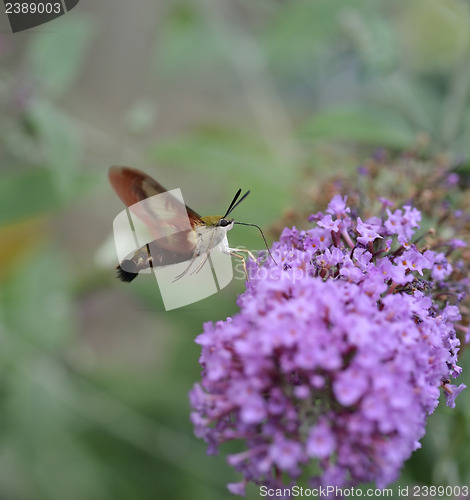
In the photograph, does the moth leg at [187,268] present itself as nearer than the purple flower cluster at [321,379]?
No

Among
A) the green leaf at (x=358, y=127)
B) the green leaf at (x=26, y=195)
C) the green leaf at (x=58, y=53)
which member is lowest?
the green leaf at (x=358, y=127)

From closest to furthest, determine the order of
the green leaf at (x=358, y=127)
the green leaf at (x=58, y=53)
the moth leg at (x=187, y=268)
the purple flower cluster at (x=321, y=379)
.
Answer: the purple flower cluster at (x=321, y=379), the moth leg at (x=187, y=268), the green leaf at (x=358, y=127), the green leaf at (x=58, y=53)

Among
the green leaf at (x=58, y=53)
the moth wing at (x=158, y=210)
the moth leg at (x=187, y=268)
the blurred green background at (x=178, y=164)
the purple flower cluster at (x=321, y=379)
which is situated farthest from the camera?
the green leaf at (x=58, y=53)

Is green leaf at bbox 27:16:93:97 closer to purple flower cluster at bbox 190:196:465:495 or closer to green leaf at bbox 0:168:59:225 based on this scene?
green leaf at bbox 0:168:59:225

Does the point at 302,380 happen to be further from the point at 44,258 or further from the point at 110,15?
the point at 110,15

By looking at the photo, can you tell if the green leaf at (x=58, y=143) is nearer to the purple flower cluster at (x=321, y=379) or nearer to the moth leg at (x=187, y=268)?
the moth leg at (x=187, y=268)

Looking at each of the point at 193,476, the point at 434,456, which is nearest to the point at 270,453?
the point at 434,456

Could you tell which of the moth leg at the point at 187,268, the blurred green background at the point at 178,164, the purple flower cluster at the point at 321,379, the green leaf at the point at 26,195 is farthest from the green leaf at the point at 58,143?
the purple flower cluster at the point at 321,379
